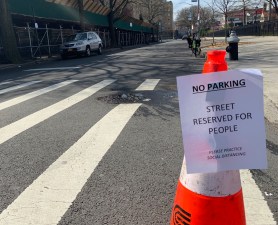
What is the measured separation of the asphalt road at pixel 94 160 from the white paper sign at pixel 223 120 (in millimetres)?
966

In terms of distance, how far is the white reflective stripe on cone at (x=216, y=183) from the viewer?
2.10 m

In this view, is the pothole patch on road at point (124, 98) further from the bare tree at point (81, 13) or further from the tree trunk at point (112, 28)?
the tree trunk at point (112, 28)

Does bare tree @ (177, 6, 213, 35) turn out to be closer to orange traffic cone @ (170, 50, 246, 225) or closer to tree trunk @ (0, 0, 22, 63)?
tree trunk @ (0, 0, 22, 63)

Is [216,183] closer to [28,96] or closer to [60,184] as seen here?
[60,184]

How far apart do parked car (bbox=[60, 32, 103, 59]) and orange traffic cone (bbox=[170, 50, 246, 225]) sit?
22.3 metres

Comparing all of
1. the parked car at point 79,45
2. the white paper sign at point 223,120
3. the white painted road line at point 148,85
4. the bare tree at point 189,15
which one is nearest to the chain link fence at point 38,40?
the parked car at point 79,45

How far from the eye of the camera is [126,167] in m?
3.84

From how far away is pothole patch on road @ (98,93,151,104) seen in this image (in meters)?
7.53

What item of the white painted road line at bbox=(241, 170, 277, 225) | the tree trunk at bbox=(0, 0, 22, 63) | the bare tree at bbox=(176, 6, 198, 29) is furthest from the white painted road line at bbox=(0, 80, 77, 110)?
the bare tree at bbox=(176, 6, 198, 29)

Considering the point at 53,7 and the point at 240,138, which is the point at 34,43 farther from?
the point at 240,138

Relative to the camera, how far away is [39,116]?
6414 millimetres

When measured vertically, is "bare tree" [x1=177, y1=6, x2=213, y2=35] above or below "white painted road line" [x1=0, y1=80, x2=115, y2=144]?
above

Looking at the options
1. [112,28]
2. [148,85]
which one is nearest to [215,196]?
[148,85]

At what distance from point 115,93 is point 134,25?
5327 cm
